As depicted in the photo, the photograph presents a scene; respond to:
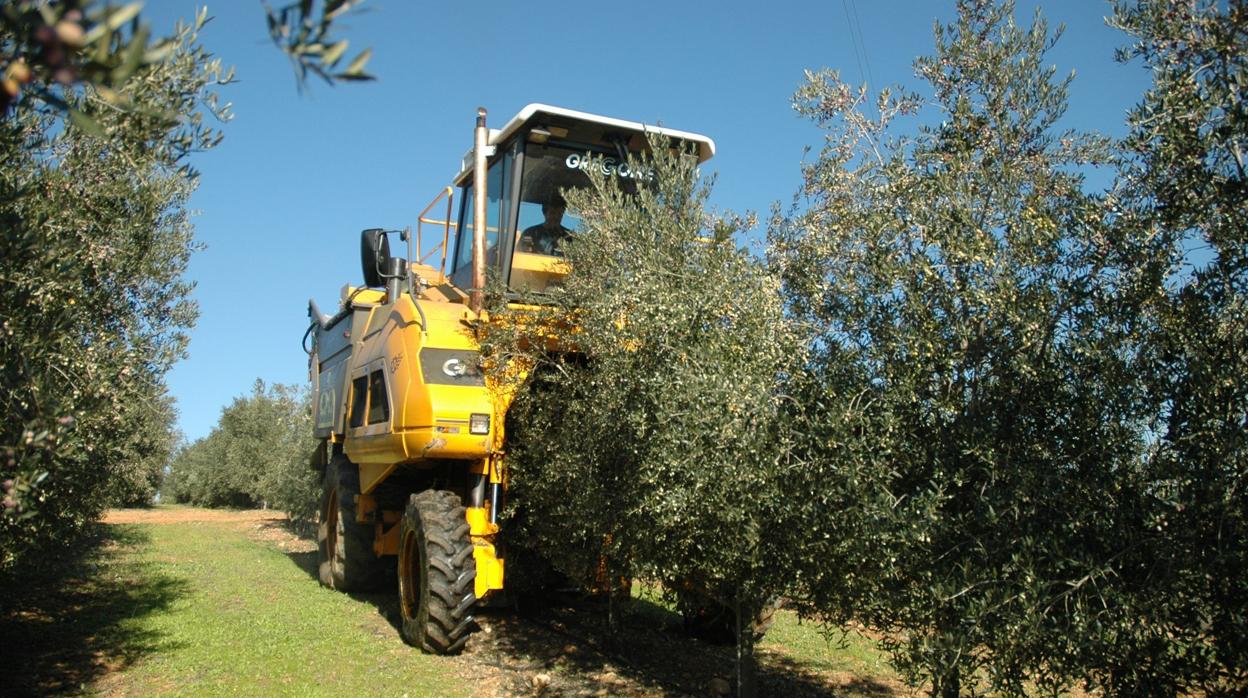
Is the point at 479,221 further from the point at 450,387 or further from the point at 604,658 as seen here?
the point at 604,658

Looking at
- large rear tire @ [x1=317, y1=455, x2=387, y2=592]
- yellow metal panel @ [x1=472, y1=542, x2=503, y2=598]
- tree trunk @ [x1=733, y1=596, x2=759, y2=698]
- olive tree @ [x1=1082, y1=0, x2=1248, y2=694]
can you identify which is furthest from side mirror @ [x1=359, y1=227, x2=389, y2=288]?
olive tree @ [x1=1082, y1=0, x2=1248, y2=694]

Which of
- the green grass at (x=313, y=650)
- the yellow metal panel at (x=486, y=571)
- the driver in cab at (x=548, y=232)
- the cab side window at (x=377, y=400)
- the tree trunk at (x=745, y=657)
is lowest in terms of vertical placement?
the green grass at (x=313, y=650)

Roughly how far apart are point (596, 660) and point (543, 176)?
4.77m

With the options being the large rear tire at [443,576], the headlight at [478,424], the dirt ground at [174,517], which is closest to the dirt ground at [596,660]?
the large rear tire at [443,576]

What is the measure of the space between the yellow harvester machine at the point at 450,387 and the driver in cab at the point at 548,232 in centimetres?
2

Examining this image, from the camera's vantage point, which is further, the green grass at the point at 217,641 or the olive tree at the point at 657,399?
the green grass at the point at 217,641

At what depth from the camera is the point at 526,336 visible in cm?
842

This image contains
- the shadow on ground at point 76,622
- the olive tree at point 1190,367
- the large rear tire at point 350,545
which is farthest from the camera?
the large rear tire at point 350,545

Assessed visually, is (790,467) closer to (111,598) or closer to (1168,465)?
(1168,465)

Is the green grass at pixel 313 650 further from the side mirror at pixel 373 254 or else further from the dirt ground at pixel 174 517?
the dirt ground at pixel 174 517

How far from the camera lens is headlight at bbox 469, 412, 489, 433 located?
326 inches

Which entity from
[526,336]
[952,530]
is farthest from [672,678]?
[952,530]

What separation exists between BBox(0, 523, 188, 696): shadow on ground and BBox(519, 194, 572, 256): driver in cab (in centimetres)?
525

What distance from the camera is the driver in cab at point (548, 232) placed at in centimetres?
934
